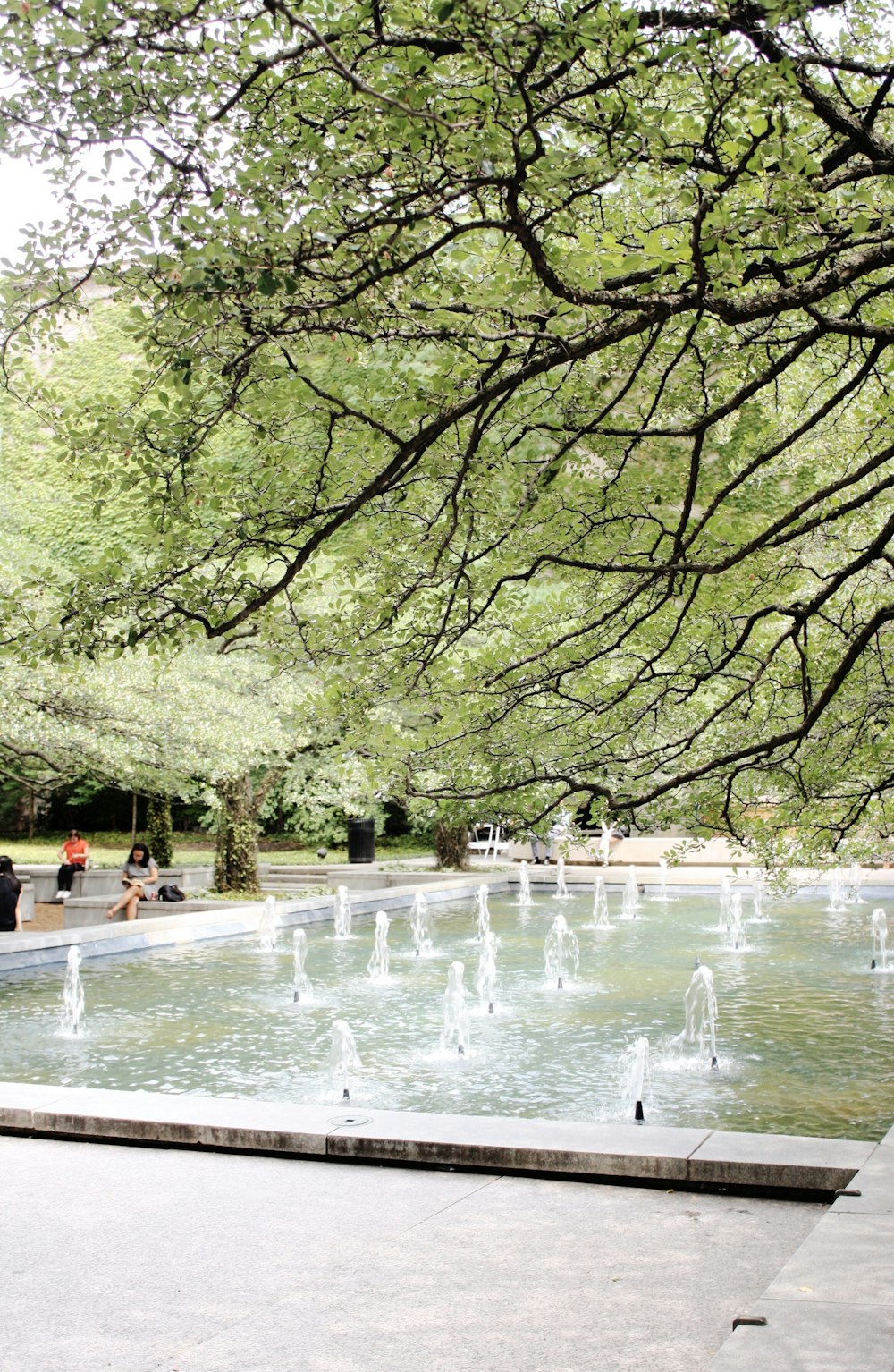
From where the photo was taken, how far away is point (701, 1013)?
1059 cm

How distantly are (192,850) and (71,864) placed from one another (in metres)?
16.5

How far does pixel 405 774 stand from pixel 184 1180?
7.22ft

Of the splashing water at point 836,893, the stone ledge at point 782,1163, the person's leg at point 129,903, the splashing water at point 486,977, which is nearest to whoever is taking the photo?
the stone ledge at point 782,1163

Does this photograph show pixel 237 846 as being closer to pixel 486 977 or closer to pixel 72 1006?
pixel 486 977

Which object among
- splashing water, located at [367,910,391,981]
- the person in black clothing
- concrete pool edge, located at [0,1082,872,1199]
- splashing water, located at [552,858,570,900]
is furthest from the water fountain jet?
splashing water, located at [552,858,570,900]

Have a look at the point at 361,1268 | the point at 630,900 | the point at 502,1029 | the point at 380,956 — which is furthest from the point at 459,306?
the point at 630,900

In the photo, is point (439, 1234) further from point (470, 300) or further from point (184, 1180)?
point (470, 300)

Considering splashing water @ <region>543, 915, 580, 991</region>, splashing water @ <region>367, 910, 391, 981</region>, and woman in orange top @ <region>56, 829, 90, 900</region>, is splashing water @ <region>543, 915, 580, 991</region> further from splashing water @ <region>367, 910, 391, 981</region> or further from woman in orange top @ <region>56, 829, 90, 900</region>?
woman in orange top @ <region>56, 829, 90, 900</region>

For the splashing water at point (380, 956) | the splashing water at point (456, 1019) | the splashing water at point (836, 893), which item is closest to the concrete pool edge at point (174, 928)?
the splashing water at point (380, 956)

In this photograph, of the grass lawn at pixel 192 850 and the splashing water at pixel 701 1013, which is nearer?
the splashing water at pixel 701 1013

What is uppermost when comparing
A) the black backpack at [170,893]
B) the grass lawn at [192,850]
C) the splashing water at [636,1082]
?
the grass lawn at [192,850]

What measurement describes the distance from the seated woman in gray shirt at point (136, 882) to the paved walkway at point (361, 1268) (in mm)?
11444

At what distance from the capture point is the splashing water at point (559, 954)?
1362cm

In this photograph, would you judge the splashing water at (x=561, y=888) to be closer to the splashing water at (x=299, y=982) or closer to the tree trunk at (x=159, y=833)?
the tree trunk at (x=159, y=833)
